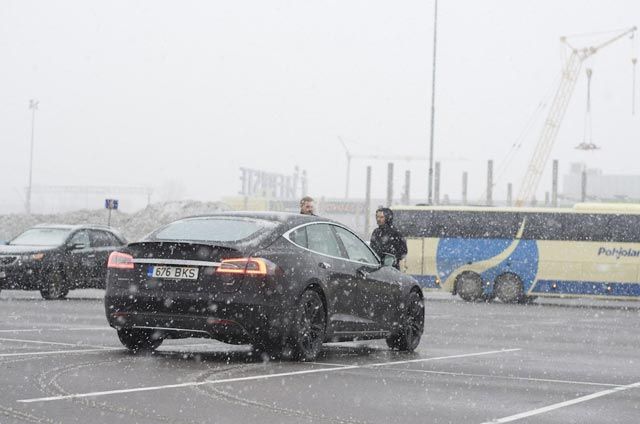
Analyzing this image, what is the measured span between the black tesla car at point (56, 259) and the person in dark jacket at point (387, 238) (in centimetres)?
913

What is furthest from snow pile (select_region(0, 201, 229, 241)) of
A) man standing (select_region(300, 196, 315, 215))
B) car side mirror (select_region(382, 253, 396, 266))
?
car side mirror (select_region(382, 253, 396, 266))

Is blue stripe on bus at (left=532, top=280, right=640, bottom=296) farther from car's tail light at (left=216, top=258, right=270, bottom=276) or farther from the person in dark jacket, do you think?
car's tail light at (left=216, top=258, right=270, bottom=276)

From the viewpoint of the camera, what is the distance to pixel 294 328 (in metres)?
11.3

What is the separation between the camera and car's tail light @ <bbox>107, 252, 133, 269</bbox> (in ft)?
37.6

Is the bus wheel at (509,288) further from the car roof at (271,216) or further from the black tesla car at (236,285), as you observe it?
the car roof at (271,216)

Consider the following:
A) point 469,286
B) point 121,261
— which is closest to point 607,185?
point 469,286

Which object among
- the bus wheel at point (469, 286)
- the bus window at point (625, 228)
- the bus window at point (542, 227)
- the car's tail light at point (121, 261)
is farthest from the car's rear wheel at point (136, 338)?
the bus window at point (625, 228)

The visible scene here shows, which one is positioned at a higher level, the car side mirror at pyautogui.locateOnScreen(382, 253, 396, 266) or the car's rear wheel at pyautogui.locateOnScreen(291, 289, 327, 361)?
the car side mirror at pyautogui.locateOnScreen(382, 253, 396, 266)

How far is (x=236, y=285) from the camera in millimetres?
11039

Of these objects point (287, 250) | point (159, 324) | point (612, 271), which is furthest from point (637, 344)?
point (612, 271)

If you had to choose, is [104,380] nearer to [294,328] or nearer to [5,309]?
[294,328]

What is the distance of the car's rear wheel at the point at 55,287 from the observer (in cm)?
2466

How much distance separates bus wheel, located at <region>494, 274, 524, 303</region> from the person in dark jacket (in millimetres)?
17264

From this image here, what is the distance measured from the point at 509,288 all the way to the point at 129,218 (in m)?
54.8
